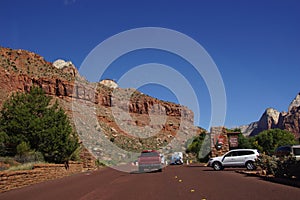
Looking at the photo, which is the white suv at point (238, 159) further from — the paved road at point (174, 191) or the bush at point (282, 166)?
the paved road at point (174, 191)

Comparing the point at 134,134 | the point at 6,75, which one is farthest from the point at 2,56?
the point at 134,134

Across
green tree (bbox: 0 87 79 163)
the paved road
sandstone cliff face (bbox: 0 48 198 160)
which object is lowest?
the paved road

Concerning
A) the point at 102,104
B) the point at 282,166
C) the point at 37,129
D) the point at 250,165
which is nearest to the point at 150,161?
the point at 250,165

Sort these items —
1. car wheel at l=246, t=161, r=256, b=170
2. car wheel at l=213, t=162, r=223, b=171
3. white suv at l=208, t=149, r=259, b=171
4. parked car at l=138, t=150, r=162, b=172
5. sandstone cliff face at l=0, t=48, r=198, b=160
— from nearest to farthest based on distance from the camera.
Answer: car wheel at l=246, t=161, r=256, b=170 < white suv at l=208, t=149, r=259, b=171 < car wheel at l=213, t=162, r=223, b=171 < parked car at l=138, t=150, r=162, b=172 < sandstone cliff face at l=0, t=48, r=198, b=160

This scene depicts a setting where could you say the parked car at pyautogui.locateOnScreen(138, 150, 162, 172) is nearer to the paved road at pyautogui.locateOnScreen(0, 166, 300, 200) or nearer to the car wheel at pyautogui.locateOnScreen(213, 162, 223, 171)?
the car wheel at pyautogui.locateOnScreen(213, 162, 223, 171)

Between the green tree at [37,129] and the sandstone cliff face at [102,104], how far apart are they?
2834 cm

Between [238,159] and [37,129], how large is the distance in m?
Result: 16.2

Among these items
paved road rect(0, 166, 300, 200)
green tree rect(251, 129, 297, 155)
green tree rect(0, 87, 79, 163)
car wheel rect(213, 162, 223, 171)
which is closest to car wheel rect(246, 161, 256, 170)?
car wheel rect(213, 162, 223, 171)

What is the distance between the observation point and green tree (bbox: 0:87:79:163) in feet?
90.9

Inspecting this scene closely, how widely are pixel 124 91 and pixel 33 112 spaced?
97.8 meters

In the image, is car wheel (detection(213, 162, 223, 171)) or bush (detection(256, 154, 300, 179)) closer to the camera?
bush (detection(256, 154, 300, 179))

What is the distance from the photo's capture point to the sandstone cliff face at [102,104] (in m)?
82.3

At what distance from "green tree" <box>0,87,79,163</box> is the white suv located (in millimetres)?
12957

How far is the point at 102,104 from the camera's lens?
110 m
